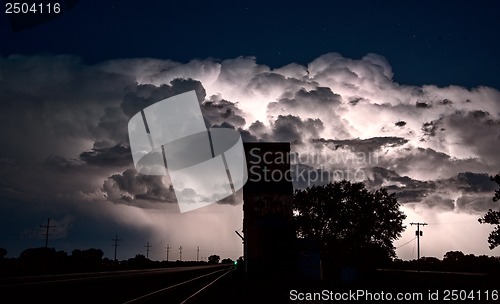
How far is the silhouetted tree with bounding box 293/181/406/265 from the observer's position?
66250mm

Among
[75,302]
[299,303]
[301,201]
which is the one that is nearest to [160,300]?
[75,302]

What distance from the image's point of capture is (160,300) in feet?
67.9

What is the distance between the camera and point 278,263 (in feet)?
155

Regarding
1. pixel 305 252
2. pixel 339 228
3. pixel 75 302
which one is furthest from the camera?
pixel 339 228

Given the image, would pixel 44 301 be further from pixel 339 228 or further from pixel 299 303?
pixel 339 228

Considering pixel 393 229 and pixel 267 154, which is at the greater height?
pixel 267 154

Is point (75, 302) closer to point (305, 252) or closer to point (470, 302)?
point (470, 302)

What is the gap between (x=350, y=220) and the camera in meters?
69.8

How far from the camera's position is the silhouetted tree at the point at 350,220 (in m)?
66.2

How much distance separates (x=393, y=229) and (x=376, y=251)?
4017 mm

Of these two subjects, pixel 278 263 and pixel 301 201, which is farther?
pixel 301 201

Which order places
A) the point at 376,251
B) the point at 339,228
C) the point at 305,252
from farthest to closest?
the point at 339,228 → the point at 376,251 → the point at 305,252

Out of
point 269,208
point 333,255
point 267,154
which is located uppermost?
point 267,154

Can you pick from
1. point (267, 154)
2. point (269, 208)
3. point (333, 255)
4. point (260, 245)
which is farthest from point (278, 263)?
point (333, 255)
